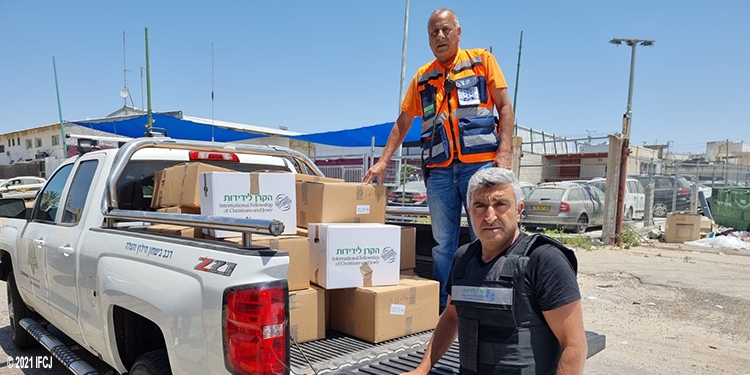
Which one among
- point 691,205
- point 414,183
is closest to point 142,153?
point 414,183

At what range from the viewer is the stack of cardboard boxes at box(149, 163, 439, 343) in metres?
2.59

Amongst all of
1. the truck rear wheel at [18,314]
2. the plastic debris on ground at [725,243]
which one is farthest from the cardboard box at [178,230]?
the plastic debris on ground at [725,243]

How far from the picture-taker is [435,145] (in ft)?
10.7

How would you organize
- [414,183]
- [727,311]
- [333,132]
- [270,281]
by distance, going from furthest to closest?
[414,183] < [333,132] < [727,311] < [270,281]

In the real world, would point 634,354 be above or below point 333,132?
below

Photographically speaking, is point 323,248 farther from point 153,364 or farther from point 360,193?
point 153,364

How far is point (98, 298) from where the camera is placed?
257cm

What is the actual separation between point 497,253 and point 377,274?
3.26 feet

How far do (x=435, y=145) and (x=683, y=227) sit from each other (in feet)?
37.7

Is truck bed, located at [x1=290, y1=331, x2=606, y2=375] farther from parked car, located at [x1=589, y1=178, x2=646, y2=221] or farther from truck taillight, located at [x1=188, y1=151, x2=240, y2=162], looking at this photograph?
parked car, located at [x1=589, y1=178, x2=646, y2=221]

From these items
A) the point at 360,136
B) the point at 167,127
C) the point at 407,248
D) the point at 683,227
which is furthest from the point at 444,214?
the point at 683,227

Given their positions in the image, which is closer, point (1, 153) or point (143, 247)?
point (143, 247)

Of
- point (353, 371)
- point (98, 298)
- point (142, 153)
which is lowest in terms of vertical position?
point (353, 371)

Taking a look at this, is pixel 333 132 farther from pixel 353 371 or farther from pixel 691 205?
pixel 691 205
